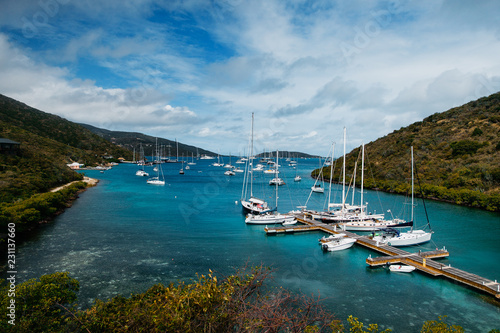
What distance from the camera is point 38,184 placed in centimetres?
5094

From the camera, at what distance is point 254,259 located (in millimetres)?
29047

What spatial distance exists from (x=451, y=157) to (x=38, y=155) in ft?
332

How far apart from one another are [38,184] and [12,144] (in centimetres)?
1537

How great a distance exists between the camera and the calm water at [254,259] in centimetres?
2073

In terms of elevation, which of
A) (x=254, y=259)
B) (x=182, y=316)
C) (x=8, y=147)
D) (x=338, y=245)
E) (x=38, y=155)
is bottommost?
(x=254, y=259)

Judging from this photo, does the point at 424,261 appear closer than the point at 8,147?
Yes

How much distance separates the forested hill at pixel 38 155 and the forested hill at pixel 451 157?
5959cm

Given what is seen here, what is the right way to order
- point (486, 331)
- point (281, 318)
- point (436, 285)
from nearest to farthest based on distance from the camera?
point (281, 318)
point (486, 331)
point (436, 285)

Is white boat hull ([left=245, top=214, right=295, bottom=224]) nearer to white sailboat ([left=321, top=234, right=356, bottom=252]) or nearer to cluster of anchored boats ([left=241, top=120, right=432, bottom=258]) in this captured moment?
cluster of anchored boats ([left=241, top=120, right=432, bottom=258])

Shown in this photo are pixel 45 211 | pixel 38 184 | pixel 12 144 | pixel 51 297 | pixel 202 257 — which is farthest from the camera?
pixel 12 144

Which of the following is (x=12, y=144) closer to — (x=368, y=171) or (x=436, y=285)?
(x=436, y=285)

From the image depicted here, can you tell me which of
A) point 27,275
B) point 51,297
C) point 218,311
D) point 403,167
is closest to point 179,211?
point 27,275

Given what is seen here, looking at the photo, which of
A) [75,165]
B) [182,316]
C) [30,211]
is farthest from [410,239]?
[75,165]

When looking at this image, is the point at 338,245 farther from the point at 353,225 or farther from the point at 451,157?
the point at 451,157
